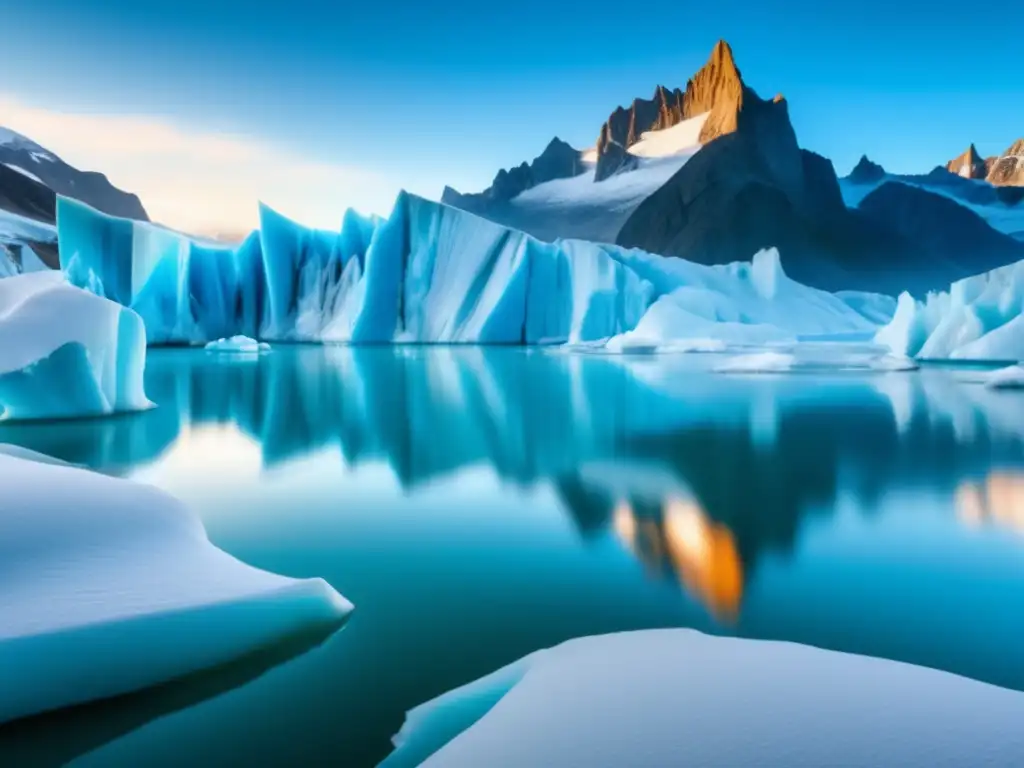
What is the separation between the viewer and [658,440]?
5.46 meters

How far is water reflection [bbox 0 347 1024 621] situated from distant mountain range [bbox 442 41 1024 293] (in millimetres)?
32242

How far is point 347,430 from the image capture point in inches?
244

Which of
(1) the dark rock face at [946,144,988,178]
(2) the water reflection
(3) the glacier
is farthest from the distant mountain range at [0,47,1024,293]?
(2) the water reflection

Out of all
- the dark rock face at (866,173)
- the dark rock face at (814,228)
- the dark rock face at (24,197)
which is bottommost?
the dark rock face at (814,228)

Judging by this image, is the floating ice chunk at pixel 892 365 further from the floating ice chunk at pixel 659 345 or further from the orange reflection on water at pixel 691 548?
the orange reflection on water at pixel 691 548

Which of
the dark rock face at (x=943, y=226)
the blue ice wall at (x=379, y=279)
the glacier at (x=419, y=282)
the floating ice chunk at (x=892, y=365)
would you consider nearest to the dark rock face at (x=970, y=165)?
the dark rock face at (x=943, y=226)

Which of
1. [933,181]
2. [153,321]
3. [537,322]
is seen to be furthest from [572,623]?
[933,181]

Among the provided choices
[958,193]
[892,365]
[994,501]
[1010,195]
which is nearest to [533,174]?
[958,193]

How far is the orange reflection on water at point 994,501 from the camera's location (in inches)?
127

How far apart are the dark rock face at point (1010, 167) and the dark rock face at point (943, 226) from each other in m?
20.9

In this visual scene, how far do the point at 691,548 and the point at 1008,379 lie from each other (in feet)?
28.4

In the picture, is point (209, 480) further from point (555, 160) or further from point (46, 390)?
point (555, 160)

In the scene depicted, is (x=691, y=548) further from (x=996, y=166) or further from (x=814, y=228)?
(x=996, y=166)

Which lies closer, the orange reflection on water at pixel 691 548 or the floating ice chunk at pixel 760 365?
the orange reflection on water at pixel 691 548
